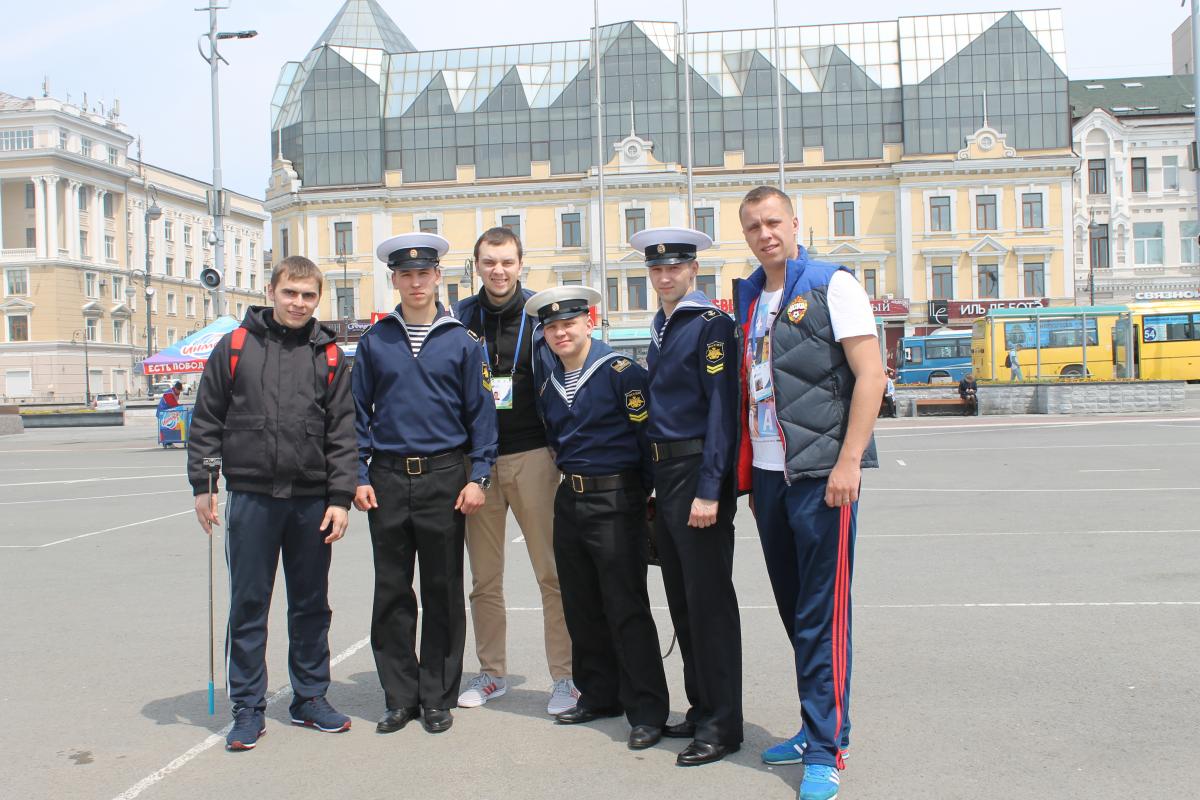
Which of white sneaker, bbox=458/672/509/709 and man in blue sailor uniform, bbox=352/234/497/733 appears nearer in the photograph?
man in blue sailor uniform, bbox=352/234/497/733

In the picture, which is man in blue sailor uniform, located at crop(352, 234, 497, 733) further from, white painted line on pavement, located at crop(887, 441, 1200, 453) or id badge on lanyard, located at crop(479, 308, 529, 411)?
white painted line on pavement, located at crop(887, 441, 1200, 453)

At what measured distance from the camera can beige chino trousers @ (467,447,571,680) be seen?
18.4ft

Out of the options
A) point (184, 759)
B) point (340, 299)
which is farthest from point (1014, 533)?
point (340, 299)

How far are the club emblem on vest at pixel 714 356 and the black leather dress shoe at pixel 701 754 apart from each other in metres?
1.57

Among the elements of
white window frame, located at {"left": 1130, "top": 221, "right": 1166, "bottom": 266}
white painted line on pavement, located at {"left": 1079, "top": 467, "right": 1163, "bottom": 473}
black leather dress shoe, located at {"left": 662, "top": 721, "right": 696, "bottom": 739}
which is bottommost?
black leather dress shoe, located at {"left": 662, "top": 721, "right": 696, "bottom": 739}

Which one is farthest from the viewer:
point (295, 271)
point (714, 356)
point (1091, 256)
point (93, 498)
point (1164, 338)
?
point (1091, 256)

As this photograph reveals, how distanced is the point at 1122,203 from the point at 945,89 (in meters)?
14.4

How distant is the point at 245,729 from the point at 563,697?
1.48 meters

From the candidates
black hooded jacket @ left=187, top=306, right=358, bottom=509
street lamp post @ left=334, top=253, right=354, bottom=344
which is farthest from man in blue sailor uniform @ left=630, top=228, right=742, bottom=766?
street lamp post @ left=334, top=253, right=354, bottom=344

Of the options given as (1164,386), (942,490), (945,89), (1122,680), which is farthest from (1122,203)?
(1122,680)

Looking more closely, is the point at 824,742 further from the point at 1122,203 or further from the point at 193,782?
the point at 1122,203

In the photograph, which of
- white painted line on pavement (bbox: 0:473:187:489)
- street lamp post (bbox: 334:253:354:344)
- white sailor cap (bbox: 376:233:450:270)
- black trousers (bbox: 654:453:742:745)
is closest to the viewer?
black trousers (bbox: 654:453:742:745)

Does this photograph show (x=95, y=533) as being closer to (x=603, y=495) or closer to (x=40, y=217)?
(x=603, y=495)

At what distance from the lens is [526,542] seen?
18.7ft
